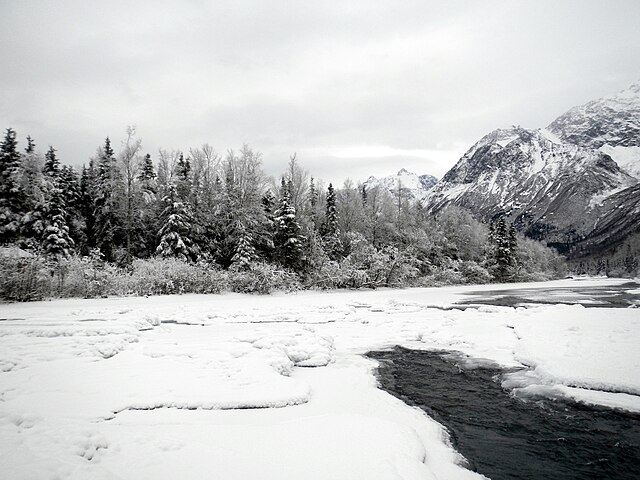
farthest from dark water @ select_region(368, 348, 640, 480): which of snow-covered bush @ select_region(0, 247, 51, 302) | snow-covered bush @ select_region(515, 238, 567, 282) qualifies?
snow-covered bush @ select_region(515, 238, 567, 282)

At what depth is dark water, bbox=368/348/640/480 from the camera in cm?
416

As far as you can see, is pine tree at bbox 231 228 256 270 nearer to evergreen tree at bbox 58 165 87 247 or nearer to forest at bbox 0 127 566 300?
forest at bbox 0 127 566 300

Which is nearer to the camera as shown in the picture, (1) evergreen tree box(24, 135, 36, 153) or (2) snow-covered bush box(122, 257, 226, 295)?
(2) snow-covered bush box(122, 257, 226, 295)

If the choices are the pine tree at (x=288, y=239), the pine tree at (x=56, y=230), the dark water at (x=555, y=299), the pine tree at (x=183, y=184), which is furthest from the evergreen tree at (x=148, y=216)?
the dark water at (x=555, y=299)

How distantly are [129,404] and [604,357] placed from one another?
9354 mm

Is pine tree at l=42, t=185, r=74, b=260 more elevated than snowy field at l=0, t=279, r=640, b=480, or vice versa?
pine tree at l=42, t=185, r=74, b=260

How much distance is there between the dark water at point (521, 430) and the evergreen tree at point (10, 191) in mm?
33688

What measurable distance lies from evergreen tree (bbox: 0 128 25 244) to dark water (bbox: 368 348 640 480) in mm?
33688

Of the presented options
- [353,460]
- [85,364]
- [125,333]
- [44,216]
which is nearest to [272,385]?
[353,460]

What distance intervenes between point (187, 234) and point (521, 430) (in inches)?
1218

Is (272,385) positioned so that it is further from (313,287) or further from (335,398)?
(313,287)

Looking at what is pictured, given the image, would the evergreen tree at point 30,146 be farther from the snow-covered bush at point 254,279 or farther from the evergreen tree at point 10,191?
the snow-covered bush at point 254,279

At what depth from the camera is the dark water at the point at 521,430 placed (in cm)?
416

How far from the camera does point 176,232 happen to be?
2992cm
